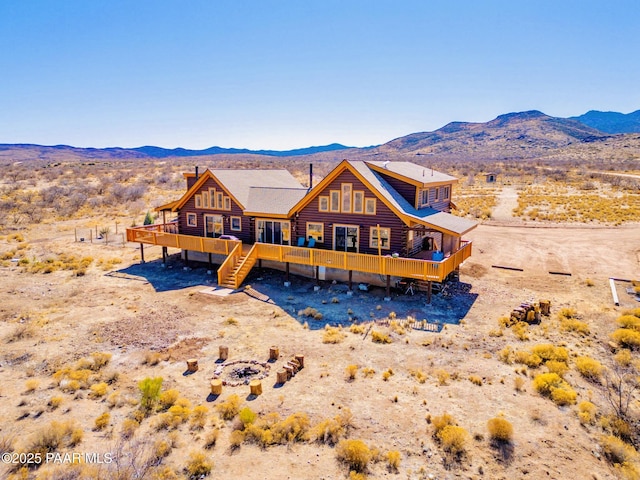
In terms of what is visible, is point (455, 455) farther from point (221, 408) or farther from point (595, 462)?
point (221, 408)

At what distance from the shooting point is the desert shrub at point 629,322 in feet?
51.8

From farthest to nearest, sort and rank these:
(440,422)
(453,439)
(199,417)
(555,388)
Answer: (555,388) < (199,417) < (440,422) < (453,439)

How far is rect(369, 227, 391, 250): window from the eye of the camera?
2135 centimetres

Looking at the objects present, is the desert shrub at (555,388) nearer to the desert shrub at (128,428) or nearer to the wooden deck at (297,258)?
the wooden deck at (297,258)

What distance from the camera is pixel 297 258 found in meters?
22.0

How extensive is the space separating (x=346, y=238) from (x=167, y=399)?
498 inches

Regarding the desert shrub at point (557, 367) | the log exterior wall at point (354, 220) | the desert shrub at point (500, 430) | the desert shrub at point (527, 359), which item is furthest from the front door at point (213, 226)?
the desert shrub at point (500, 430)

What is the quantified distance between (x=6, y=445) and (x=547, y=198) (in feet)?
166

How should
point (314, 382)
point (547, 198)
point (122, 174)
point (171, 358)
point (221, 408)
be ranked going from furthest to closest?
point (122, 174) < point (547, 198) < point (171, 358) < point (314, 382) < point (221, 408)

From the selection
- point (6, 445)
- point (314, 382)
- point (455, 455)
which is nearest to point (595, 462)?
point (455, 455)

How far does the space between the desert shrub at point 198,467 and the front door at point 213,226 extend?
17.8m

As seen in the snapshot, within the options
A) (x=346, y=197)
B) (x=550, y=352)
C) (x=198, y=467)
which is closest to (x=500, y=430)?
(x=550, y=352)

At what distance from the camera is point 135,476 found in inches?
356

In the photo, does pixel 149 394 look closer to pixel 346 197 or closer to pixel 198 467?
pixel 198 467
